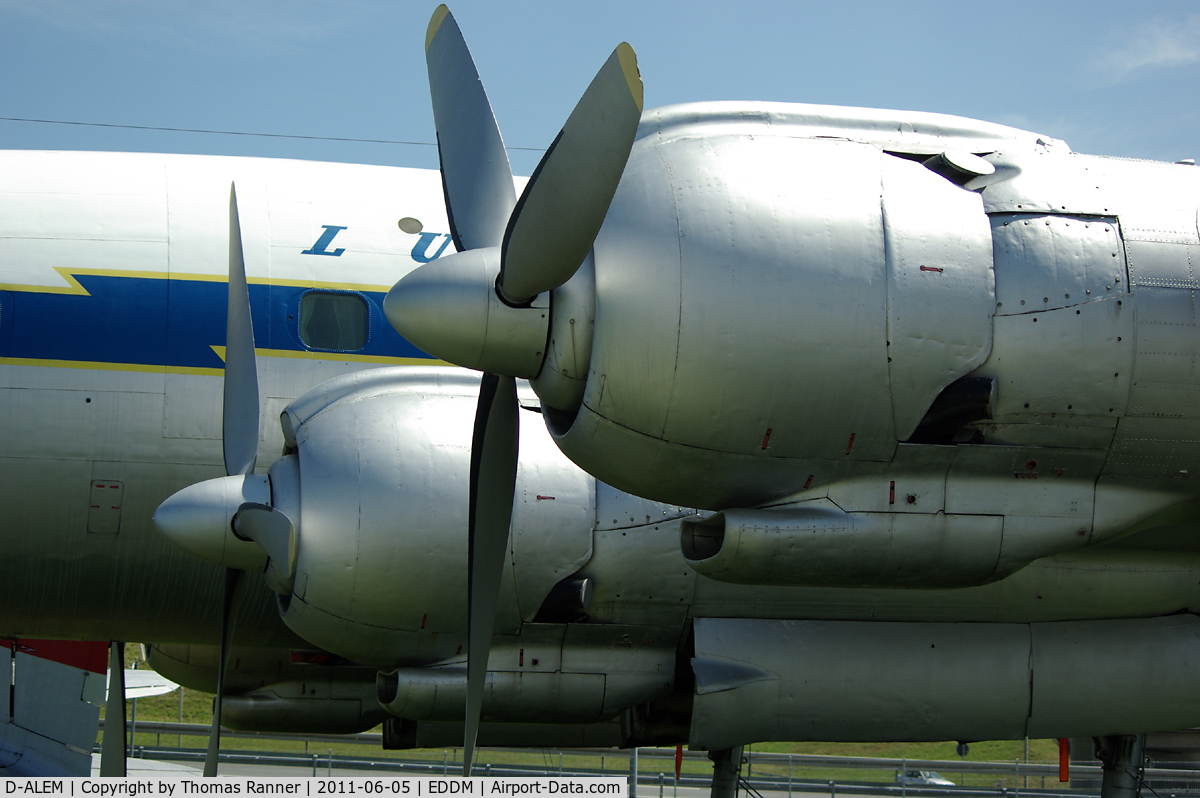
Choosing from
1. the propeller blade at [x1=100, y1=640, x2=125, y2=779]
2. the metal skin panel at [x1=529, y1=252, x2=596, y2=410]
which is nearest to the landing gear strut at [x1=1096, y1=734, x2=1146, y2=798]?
the metal skin panel at [x1=529, y1=252, x2=596, y2=410]

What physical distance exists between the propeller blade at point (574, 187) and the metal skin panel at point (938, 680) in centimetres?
369

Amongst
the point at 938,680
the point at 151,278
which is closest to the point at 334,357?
the point at 151,278

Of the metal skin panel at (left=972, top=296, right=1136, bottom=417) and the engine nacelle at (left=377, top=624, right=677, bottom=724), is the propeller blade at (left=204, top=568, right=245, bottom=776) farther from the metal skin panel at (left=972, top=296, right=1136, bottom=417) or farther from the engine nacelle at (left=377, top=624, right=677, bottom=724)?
the metal skin panel at (left=972, top=296, right=1136, bottom=417)

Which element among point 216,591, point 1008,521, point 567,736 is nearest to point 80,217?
point 216,591

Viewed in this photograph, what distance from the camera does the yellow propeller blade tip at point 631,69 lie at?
6.36m

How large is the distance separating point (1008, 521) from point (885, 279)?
184 centimetres

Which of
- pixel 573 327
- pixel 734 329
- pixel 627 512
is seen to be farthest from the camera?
pixel 627 512

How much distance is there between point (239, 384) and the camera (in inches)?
396

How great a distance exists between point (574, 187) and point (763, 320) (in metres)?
1.39

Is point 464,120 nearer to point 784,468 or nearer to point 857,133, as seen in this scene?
point 857,133

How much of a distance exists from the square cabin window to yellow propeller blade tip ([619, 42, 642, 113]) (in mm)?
5366

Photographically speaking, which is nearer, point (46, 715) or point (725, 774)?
point (725, 774)

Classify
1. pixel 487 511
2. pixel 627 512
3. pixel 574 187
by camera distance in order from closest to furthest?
pixel 574 187 → pixel 487 511 → pixel 627 512

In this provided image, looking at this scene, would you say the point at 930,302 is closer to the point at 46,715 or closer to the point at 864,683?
the point at 864,683
